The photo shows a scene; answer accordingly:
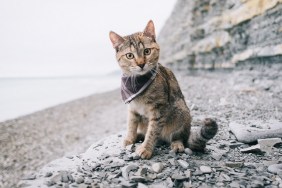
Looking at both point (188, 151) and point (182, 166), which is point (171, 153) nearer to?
point (188, 151)

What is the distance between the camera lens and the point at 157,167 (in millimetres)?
3783

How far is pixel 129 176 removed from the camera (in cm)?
364

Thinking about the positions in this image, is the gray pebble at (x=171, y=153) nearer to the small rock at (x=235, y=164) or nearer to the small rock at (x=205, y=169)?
the small rock at (x=205, y=169)

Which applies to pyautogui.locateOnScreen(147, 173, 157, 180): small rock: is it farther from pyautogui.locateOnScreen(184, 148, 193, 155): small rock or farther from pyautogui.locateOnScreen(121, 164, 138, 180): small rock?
pyautogui.locateOnScreen(184, 148, 193, 155): small rock

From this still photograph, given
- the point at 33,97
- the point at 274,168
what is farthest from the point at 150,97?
the point at 33,97

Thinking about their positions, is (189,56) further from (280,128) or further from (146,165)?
(146,165)

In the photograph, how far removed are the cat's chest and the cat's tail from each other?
811 mm

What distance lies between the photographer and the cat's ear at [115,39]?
432cm

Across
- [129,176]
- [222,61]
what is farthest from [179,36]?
[129,176]

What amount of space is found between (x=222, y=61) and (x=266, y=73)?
19.1 feet

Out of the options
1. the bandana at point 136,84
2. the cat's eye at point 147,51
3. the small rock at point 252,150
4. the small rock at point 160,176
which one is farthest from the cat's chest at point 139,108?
the small rock at point 252,150

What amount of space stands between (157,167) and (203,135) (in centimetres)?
76

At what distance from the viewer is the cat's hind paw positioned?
14.0 ft

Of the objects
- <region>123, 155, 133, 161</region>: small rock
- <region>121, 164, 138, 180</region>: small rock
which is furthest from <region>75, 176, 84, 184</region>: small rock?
<region>123, 155, 133, 161</region>: small rock
